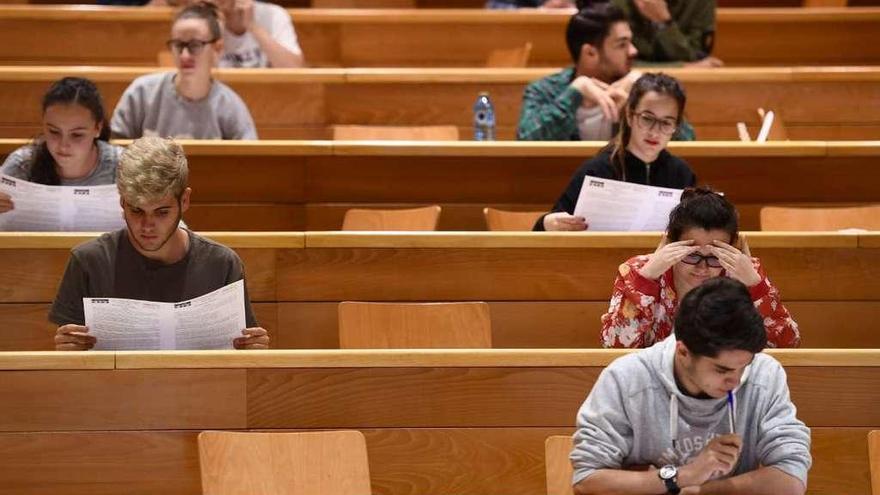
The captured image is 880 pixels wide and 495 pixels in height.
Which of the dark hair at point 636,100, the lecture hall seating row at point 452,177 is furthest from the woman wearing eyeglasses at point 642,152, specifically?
the lecture hall seating row at point 452,177

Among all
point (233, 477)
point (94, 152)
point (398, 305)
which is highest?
point (94, 152)

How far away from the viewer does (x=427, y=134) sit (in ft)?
15.0

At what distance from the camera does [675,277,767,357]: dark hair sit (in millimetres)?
2141

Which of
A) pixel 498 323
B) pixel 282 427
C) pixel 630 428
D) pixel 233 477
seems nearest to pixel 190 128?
pixel 498 323

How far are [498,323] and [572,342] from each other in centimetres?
18

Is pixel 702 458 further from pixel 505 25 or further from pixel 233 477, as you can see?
pixel 505 25

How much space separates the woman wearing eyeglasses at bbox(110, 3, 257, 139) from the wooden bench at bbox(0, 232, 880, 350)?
40.2 inches

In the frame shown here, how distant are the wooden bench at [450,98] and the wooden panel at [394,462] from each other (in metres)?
2.17

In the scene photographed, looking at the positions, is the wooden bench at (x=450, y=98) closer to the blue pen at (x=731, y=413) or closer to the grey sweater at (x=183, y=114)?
the grey sweater at (x=183, y=114)

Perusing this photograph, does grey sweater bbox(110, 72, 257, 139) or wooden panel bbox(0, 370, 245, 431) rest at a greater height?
grey sweater bbox(110, 72, 257, 139)

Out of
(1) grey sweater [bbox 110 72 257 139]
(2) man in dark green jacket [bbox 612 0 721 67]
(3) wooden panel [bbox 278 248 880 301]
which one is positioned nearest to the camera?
(3) wooden panel [bbox 278 248 880 301]

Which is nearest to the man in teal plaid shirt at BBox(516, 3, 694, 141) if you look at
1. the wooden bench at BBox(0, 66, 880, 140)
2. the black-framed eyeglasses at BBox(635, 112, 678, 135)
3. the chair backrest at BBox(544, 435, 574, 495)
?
the wooden bench at BBox(0, 66, 880, 140)

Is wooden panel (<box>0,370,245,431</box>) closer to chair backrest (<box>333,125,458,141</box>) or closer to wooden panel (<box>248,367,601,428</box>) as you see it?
wooden panel (<box>248,367,601,428</box>)

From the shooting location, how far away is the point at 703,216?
2.76 metres
